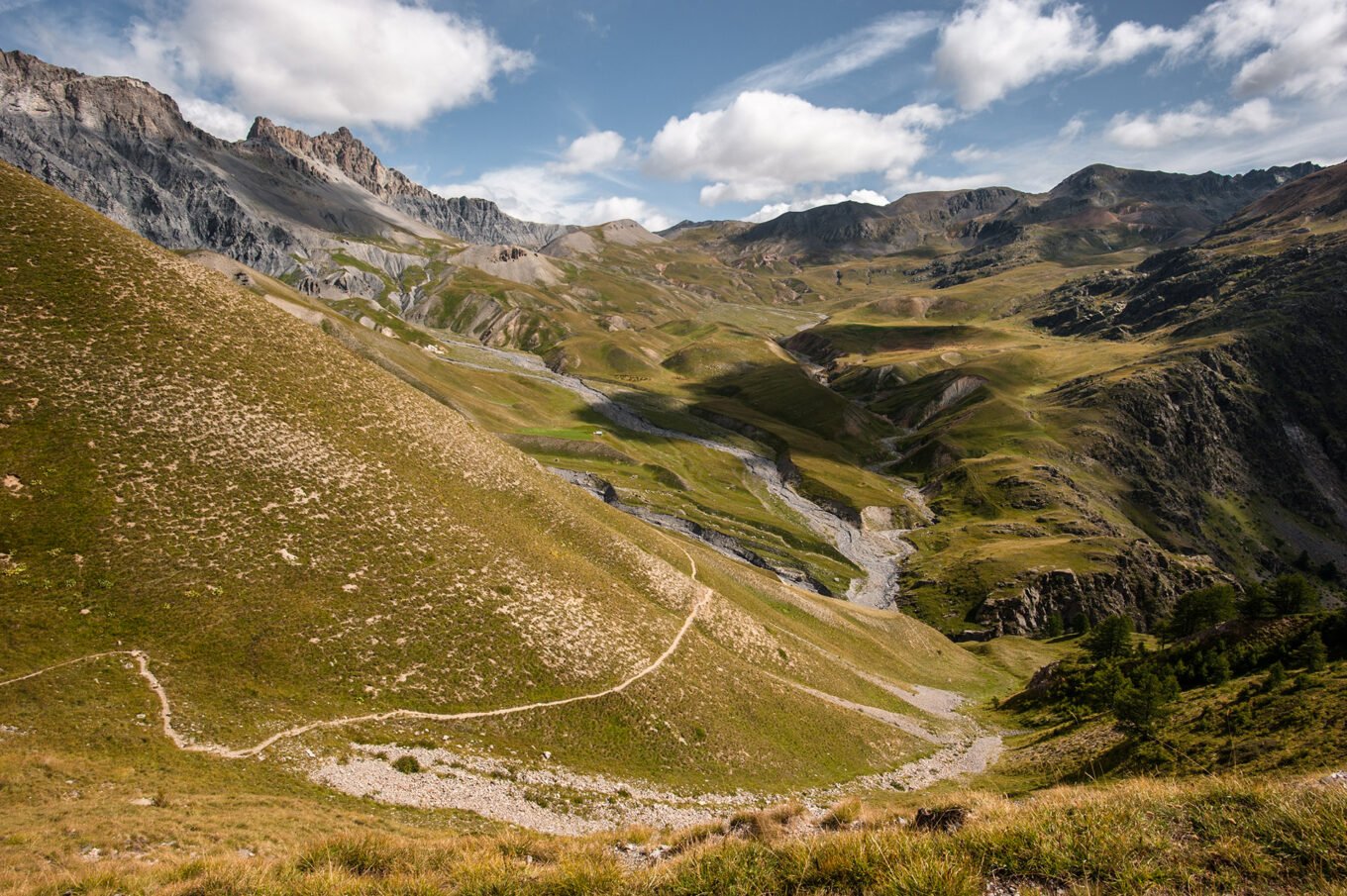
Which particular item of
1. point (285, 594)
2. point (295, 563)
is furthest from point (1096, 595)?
point (285, 594)

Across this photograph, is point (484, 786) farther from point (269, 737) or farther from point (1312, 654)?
point (1312, 654)

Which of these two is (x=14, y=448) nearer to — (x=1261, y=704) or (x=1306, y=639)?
(x=1261, y=704)

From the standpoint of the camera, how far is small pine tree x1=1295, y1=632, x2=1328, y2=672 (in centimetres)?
3844

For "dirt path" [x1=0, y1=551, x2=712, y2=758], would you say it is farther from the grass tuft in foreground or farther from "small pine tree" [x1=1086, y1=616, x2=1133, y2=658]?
"small pine tree" [x1=1086, y1=616, x2=1133, y2=658]

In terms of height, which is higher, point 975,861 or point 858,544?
point 975,861

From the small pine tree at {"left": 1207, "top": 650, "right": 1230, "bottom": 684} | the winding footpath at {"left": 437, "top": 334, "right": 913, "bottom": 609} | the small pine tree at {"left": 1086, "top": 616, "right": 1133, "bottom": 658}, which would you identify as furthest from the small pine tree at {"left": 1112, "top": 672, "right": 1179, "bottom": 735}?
the winding footpath at {"left": 437, "top": 334, "right": 913, "bottom": 609}

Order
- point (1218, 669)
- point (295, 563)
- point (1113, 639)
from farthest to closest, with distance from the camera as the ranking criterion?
point (1113, 639) < point (1218, 669) < point (295, 563)

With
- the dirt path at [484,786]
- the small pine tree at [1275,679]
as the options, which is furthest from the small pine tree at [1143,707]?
the dirt path at [484,786]

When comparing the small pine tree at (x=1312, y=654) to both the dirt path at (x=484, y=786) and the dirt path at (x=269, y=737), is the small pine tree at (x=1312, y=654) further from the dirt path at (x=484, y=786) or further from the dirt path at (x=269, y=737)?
the dirt path at (x=269, y=737)

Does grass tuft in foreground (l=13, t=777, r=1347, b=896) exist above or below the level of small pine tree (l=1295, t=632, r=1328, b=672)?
above

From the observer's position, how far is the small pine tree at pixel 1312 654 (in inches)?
1513

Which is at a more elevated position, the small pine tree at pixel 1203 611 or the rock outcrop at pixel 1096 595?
the small pine tree at pixel 1203 611

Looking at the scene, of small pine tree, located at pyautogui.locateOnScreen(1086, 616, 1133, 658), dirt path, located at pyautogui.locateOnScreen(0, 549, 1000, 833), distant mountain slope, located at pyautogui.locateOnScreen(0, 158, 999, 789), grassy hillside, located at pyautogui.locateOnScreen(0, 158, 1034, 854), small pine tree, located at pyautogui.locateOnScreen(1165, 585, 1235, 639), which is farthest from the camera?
small pine tree, located at pyautogui.locateOnScreen(1165, 585, 1235, 639)

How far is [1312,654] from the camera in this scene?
130 ft
